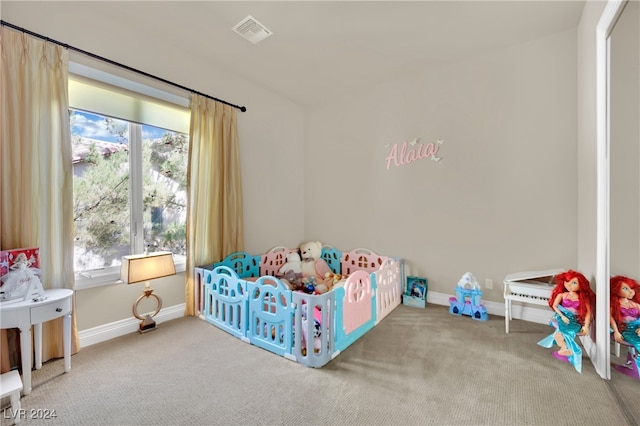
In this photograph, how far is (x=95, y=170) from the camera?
2.31m

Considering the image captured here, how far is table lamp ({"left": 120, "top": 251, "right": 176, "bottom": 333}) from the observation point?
2.18 metres

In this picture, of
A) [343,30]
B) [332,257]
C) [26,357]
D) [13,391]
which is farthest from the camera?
[332,257]

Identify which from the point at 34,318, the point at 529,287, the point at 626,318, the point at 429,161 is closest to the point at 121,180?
the point at 34,318

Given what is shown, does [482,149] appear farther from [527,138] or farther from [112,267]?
[112,267]

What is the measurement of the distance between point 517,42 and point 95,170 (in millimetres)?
3836

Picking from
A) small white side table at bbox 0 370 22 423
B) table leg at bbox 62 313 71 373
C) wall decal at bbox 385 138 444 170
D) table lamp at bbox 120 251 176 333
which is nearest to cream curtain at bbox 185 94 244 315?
table lamp at bbox 120 251 176 333

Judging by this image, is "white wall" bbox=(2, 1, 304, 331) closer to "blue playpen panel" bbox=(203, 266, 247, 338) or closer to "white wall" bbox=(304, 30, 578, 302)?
"blue playpen panel" bbox=(203, 266, 247, 338)

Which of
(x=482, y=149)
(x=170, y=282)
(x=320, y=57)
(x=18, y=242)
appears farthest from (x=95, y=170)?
(x=482, y=149)

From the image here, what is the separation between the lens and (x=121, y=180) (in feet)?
8.04

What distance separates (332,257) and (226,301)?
5.19 ft

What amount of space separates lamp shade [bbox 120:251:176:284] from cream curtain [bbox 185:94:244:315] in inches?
12.5

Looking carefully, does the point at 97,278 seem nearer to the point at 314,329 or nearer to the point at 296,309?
the point at 296,309

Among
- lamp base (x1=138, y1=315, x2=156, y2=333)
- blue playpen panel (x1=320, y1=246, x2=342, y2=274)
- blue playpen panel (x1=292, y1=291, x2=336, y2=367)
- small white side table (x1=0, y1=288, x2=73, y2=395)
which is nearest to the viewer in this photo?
small white side table (x1=0, y1=288, x2=73, y2=395)

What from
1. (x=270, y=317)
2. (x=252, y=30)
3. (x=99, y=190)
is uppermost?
(x=252, y=30)
